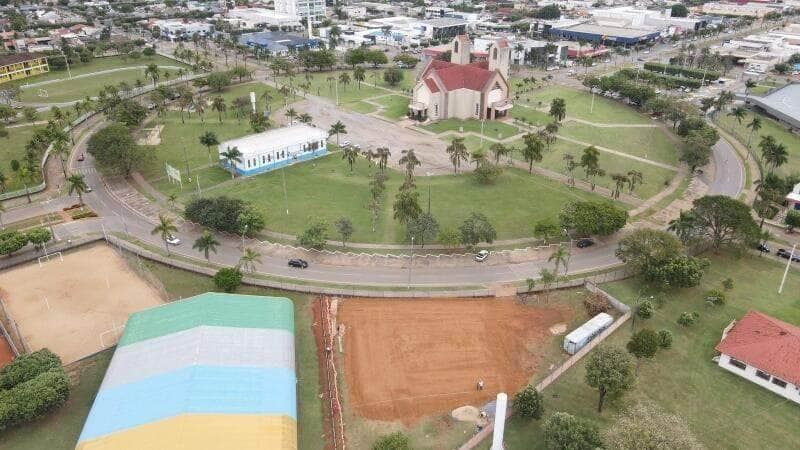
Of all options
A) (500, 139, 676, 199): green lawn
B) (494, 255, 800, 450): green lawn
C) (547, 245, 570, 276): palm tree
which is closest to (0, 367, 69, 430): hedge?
(494, 255, 800, 450): green lawn

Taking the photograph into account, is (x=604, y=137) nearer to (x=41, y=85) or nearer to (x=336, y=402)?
(x=336, y=402)

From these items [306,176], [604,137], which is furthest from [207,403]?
[604,137]

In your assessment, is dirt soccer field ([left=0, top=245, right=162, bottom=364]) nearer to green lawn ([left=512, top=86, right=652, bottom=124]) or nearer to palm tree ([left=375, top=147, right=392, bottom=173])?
palm tree ([left=375, top=147, right=392, bottom=173])

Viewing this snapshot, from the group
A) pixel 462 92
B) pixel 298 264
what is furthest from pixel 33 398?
pixel 462 92

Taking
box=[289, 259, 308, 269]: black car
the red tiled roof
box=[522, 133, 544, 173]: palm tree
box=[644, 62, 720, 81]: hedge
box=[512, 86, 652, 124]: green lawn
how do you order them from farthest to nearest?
box=[644, 62, 720, 81]: hedge → box=[512, 86, 652, 124]: green lawn → box=[522, 133, 544, 173]: palm tree → box=[289, 259, 308, 269]: black car → the red tiled roof

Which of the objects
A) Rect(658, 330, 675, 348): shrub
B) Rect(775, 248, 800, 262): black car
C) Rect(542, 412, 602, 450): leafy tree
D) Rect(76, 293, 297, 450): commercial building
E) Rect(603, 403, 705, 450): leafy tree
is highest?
Rect(603, 403, 705, 450): leafy tree

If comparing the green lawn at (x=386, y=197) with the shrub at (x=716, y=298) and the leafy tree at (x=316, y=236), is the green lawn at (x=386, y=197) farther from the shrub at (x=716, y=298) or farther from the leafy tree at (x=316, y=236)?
the shrub at (x=716, y=298)

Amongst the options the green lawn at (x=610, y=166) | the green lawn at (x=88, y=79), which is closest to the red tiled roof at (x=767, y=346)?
the green lawn at (x=610, y=166)
